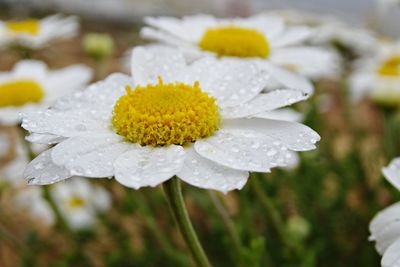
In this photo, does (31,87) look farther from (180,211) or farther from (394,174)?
(394,174)

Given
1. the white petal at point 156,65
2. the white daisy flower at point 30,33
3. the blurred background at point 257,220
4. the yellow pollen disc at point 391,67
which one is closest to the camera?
the white petal at point 156,65

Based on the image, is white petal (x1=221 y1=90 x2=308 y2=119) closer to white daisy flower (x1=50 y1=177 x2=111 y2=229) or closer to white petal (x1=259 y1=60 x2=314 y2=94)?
white petal (x1=259 y1=60 x2=314 y2=94)

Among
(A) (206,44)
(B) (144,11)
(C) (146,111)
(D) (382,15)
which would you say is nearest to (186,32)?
(A) (206,44)

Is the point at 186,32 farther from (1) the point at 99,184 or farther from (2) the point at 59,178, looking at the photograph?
(1) the point at 99,184

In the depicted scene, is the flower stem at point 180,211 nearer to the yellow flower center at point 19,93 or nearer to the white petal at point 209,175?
the white petal at point 209,175

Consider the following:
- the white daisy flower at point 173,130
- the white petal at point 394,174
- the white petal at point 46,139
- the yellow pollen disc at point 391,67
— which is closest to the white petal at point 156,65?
the white daisy flower at point 173,130
